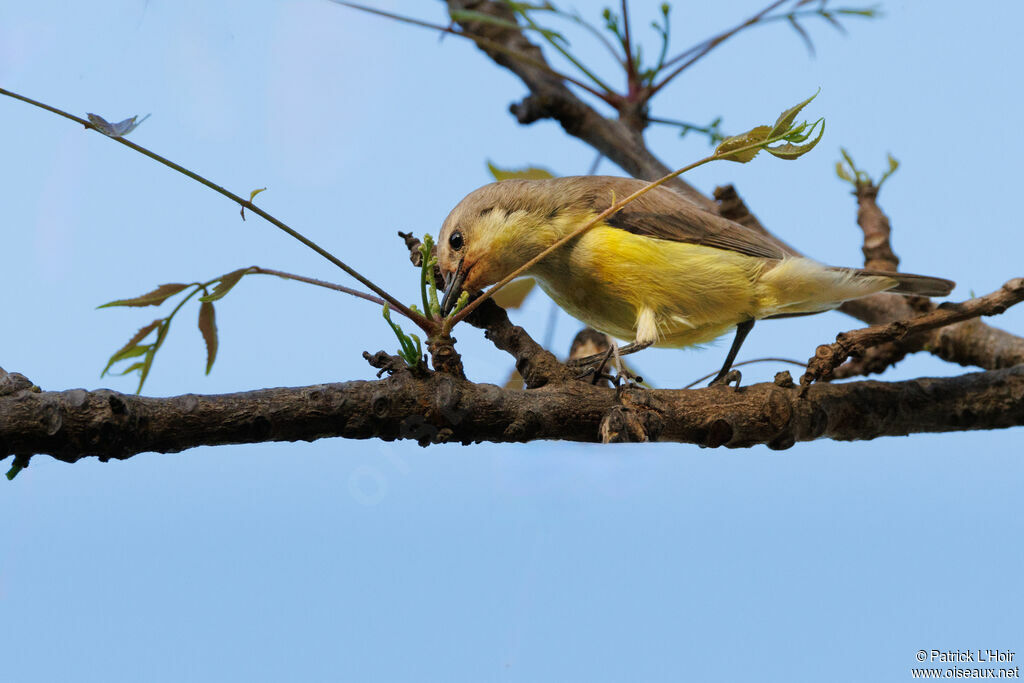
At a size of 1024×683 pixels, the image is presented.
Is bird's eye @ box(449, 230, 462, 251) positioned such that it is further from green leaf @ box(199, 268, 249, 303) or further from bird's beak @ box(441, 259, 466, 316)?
green leaf @ box(199, 268, 249, 303)

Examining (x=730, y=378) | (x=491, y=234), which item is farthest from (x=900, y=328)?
(x=491, y=234)

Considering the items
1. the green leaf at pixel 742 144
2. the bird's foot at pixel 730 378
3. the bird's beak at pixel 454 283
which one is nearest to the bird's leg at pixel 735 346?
the bird's foot at pixel 730 378

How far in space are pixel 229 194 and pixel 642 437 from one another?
2.28 ft

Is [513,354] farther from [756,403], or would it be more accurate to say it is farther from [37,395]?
[37,395]

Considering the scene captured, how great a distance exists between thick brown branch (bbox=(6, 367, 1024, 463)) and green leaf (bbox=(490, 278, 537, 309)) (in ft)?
2.06

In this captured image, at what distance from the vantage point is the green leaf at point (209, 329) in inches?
60.1

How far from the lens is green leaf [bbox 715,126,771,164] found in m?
1.31

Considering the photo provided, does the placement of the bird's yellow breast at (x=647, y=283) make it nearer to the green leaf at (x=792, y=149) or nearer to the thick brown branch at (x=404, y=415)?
the thick brown branch at (x=404, y=415)

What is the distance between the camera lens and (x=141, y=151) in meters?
1.26

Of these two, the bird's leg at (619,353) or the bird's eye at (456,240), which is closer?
the bird's leg at (619,353)

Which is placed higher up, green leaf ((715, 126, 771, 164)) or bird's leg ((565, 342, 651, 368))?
green leaf ((715, 126, 771, 164))

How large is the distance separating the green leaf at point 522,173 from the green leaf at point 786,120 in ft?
3.09

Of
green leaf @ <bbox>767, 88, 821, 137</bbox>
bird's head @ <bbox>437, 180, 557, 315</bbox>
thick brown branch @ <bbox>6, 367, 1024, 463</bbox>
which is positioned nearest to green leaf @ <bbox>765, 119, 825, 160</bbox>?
green leaf @ <bbox>767, 88, 821, 137</bbox>

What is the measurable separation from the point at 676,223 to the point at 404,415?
999 mm
